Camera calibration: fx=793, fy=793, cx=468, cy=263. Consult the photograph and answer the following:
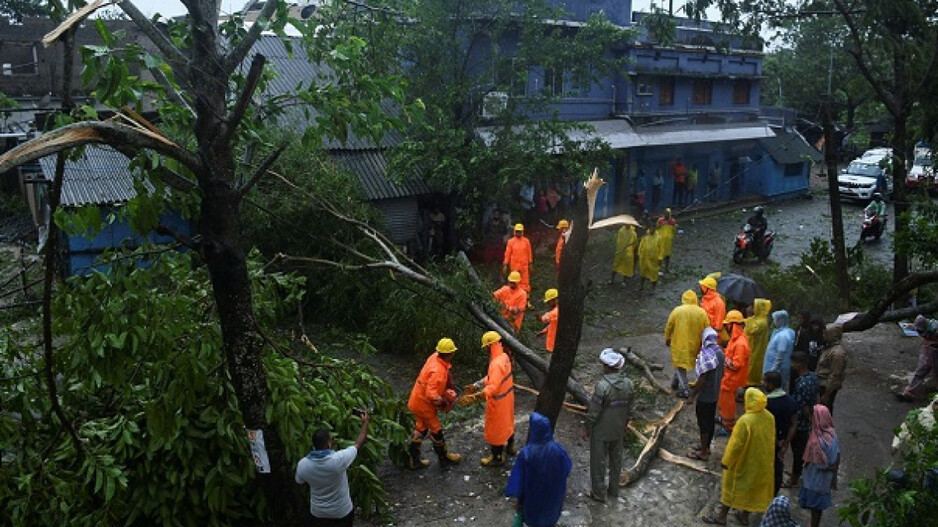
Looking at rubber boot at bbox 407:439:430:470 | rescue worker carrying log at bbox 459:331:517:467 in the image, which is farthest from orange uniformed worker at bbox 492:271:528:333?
rubber boot at bbox 407:439:430:470

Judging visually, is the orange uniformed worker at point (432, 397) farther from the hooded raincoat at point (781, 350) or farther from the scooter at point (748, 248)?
the scooter at point (748, 248)

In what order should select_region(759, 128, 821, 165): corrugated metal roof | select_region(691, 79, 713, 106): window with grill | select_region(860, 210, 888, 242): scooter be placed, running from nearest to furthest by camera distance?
1. select_region(860, 210, 888, 242): scooter
2. select_region(691, 79, 713, 106): window with grill
3. select_region(759, 128, 821, 165): corrugated metal roof

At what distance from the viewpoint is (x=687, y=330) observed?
952 centimetres

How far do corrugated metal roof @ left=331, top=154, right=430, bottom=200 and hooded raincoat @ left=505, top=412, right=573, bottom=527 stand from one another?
9.41 metres

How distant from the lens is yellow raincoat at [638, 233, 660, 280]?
14.6m

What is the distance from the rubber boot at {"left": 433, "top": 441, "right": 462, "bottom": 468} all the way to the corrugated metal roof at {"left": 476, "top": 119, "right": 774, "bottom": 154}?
37.1 feet

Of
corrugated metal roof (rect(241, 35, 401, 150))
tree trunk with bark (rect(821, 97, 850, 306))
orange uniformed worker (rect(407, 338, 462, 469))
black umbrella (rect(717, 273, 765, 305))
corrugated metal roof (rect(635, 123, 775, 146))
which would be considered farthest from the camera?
corrugated metal roof (rect(635, 123, 775, 146))

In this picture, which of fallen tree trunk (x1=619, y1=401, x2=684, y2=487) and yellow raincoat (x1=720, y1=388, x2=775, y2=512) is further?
fallen tree trunk (x1=619, y1=401, x2=684, y2=487)

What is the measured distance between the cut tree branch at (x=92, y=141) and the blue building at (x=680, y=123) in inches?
529

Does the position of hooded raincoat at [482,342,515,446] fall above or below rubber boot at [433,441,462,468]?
above

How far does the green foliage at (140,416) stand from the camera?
206 inches

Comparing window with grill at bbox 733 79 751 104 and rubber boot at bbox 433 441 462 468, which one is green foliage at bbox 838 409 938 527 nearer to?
rubber boot at bbox 433 441 462 468

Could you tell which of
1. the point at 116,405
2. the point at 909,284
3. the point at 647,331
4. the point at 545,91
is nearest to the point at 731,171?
the point at 545,91

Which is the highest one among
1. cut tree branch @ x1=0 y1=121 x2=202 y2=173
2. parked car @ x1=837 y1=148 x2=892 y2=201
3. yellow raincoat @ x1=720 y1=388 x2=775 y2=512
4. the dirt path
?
cut tree branch @ x1=0 y1=121 x2=202 y2=173
